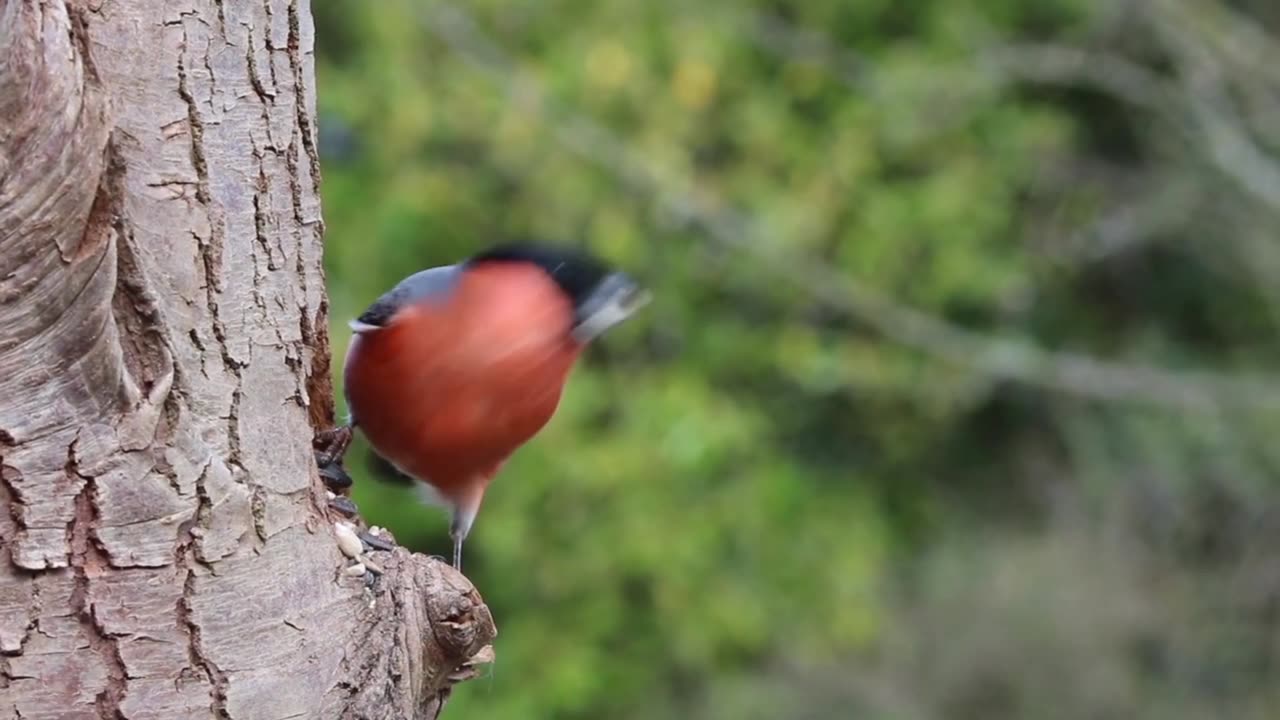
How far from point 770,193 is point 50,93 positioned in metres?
3.80

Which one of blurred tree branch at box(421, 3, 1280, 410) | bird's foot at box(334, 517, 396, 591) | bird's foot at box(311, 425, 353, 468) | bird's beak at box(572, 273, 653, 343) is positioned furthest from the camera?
blurred tree branch at box(421, 3, 1280, 410)

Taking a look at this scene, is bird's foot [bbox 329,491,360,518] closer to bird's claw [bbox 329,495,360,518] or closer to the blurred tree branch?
bird's claw [bbox 329,495,360,518]

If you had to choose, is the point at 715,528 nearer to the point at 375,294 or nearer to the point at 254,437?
the point at 375,294

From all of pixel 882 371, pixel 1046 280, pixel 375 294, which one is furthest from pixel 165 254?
pixel 1046 280

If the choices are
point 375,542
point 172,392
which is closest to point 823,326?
point 375,542

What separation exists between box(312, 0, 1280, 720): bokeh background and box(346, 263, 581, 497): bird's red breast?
6.83 ft

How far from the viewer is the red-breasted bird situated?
1.81m

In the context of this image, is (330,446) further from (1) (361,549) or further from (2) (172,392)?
(2) (172,392)

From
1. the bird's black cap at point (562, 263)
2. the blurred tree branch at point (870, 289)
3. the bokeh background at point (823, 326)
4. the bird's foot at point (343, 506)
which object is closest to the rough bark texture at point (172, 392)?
the bird's foot at point (343, 506)

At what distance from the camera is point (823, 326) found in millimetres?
5211

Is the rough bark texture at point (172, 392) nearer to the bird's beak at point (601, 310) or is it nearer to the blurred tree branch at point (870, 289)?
the bird's beak at point (601, 310)

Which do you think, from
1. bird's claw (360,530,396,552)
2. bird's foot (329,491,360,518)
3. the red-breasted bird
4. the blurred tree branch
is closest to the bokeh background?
the blurred tree branch

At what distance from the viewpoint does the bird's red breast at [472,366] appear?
181 centimetres

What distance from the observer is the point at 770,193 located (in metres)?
4.75
